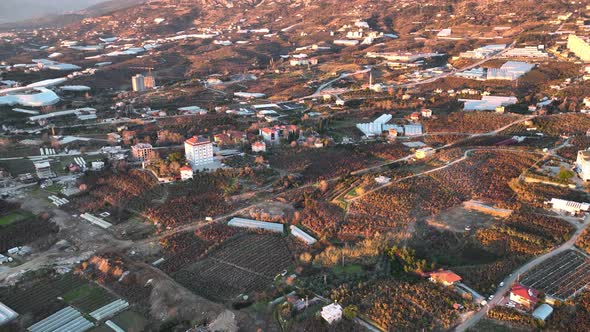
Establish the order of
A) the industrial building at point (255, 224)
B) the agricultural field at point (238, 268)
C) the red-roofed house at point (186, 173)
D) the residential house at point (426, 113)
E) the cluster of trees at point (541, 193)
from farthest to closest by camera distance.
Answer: the residential house at point (426, 113), the red-roofed house at point (186, 173), the cluster of trees at point (541, 193), the industrial building at point (255, 224), the agricultural field at point (238, 268)

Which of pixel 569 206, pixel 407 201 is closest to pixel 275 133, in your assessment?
pixel 407 201

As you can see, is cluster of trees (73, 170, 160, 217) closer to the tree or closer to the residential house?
the tree

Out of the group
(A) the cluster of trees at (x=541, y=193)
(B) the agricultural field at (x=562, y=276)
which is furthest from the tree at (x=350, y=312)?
(A) the cluster of trees at (x=541, y=193)

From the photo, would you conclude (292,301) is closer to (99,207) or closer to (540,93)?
(99,207)

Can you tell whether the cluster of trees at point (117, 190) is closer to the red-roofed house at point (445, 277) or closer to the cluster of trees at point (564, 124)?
the red-roofed house at point (445, 277)

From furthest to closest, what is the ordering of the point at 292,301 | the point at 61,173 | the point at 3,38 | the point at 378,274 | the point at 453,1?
the point at 3,38, the point at 453,1, the point at 61,173, the point at 378,274, the point at 292,301

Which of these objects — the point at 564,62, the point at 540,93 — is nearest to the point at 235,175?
the point at 540,93
